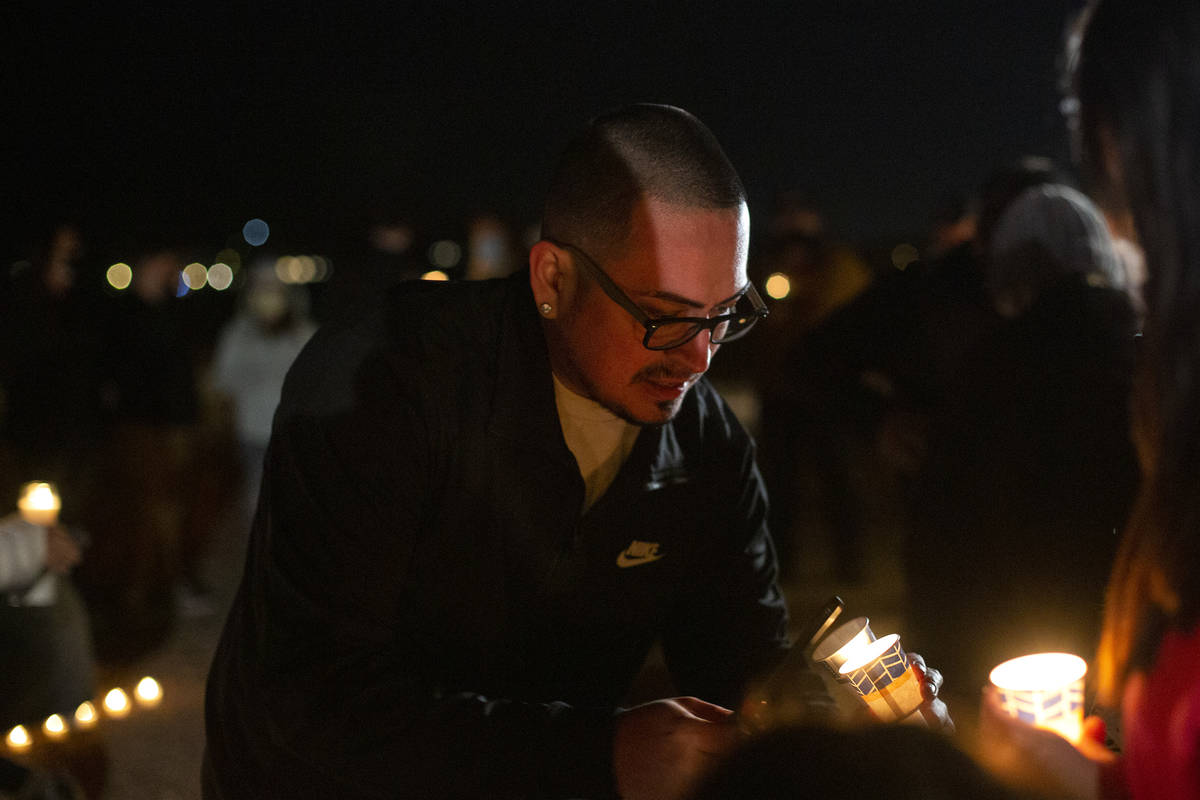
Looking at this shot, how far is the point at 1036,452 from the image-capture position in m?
3.07

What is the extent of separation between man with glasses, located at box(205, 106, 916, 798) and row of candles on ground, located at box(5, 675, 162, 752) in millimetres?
765

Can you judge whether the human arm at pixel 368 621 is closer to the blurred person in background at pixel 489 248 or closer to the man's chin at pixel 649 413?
the man's chin at pixel 649 413

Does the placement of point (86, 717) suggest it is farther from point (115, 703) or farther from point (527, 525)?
point (527, 525)

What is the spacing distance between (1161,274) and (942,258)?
269 cm

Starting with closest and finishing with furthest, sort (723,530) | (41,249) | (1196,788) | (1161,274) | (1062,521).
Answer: (1196,788) < (1161,274) < (723,530) < (1062,521) < (41,249)


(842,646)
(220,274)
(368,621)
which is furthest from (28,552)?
(220,274)

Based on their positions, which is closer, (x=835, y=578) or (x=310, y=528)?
(x=310, y=528)

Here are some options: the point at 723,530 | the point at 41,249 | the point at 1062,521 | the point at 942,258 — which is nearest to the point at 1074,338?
the point at 1062,521

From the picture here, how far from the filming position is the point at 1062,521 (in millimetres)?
3029

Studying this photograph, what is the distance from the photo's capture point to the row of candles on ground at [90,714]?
2.37m

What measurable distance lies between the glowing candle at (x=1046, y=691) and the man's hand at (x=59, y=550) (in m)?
2.31

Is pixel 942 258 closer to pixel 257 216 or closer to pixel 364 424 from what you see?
pixel 364 424

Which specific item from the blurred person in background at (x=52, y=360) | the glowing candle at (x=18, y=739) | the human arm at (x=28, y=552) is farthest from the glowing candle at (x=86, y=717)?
the blurred person in background at (x=52, y=360)

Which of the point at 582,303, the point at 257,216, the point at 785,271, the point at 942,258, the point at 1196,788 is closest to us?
the point at 1196,788
